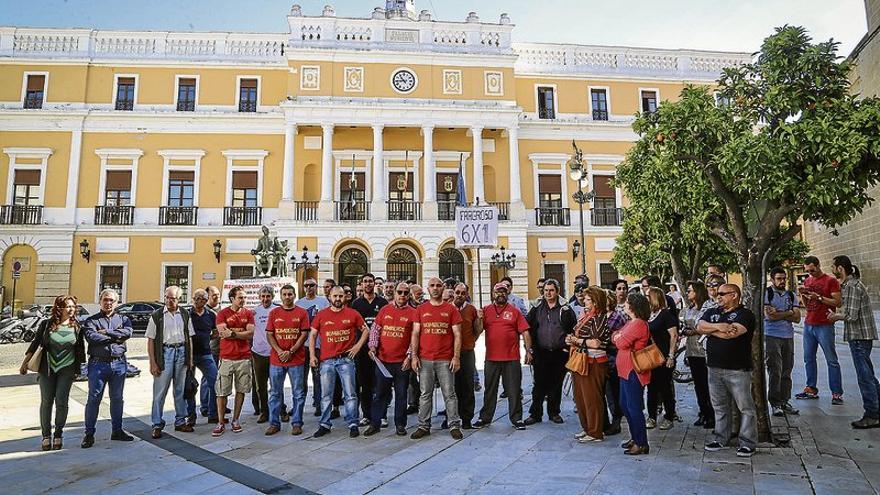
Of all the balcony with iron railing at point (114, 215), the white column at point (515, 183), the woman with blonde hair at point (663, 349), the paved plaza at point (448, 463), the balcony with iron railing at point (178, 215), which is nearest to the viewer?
the paved plaza at point (448, 463)

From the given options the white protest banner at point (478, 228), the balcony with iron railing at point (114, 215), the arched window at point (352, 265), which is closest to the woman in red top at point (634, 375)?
the white protest banner at point (478, 228)

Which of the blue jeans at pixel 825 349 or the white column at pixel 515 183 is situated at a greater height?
the white column at pixel 515 183

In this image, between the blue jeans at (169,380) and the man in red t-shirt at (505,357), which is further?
the man in red t-shirt at (505,357)

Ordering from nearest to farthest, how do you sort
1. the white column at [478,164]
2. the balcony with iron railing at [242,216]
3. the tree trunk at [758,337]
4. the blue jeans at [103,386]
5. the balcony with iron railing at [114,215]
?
the tree trunk at [758,337], the blue jeans at [103,386], the white column at [478,164], the balcony with iron railing at [114,215], the balcony with iron railing at [242,216]

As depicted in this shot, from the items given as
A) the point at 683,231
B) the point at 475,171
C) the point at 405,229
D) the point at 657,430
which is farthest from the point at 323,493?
the point at 475,171

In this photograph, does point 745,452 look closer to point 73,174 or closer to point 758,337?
point 758,337

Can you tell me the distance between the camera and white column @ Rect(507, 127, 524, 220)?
2216 centimetres

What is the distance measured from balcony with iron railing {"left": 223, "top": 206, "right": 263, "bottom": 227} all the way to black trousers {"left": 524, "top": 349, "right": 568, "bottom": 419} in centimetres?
1865

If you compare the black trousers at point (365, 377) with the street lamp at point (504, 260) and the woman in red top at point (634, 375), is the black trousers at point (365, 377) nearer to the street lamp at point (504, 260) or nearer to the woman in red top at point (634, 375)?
the woman in red top at point (634, 375)

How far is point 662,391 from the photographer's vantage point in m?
5.84

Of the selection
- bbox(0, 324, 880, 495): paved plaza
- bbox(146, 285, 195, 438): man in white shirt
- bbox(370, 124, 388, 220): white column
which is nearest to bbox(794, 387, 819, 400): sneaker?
bbox(0, 324, 880, 495): paved plaza

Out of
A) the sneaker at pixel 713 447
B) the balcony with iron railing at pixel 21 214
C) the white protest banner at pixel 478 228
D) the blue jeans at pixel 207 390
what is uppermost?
the balcony with iron railing at pixel 21 214

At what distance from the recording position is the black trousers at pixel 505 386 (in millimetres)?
5973

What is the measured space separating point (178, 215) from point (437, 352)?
793 inches
